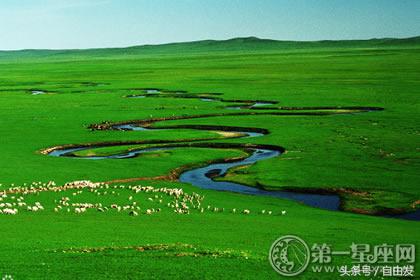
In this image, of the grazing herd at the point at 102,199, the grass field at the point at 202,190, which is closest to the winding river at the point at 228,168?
the grass field at the point at 202,190

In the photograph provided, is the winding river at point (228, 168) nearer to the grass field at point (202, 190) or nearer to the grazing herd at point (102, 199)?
the grass field at point (202, 190)

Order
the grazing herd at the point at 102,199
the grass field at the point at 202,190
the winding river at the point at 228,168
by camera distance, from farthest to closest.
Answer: the winding river at the point at 228,168 → the grazing herd at the point at 102,199 → the grass field at the point at 202,190

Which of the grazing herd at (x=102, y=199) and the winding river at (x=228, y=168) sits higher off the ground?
the grazing herd at (x=102, y=199)

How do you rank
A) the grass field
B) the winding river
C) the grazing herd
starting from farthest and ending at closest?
the winding river, the grazing herd, the grass field

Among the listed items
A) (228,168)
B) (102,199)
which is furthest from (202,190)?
(228,168)

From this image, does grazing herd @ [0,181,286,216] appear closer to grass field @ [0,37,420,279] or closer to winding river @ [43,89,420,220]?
grass field @ [0,37,420,279]

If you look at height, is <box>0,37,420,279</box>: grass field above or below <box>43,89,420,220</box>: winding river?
above

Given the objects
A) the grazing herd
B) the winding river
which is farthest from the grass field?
the winding river

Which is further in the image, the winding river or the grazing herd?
the winding river

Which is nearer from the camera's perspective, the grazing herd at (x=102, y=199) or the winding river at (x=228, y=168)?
the grazing herd at (x=102, y=199)
